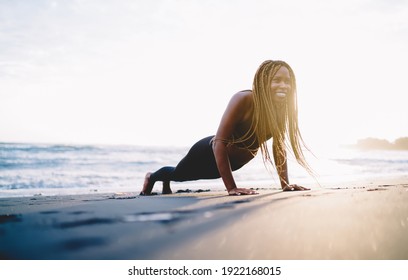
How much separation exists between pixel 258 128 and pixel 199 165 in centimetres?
60

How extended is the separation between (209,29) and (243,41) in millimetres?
439

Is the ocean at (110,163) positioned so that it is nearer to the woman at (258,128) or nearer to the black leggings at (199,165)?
the black leggings at (199,165)

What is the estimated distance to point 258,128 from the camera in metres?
2.37

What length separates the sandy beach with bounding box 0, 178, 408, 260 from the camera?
988mm

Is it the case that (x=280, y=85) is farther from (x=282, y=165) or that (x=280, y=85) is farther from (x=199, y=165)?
(x=199, y=165)

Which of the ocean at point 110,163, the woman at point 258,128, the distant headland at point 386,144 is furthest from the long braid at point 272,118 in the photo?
the distant headland at point 386,144

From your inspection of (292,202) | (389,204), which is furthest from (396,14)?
(292,202)

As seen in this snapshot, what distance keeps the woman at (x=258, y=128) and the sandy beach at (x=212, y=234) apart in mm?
722

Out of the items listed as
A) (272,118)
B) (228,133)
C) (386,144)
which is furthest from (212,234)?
(386,144)

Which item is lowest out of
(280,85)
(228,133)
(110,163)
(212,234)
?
(212,234)

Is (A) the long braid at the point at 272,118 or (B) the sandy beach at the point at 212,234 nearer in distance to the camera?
(B) the sandy beach at the point at 212,234

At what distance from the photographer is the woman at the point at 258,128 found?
Result: 2.25 m

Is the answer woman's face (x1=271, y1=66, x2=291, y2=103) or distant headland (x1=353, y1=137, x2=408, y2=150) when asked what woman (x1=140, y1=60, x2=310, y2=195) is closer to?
woman's face (x1=271, y1=66, x2=291, y2=103)
